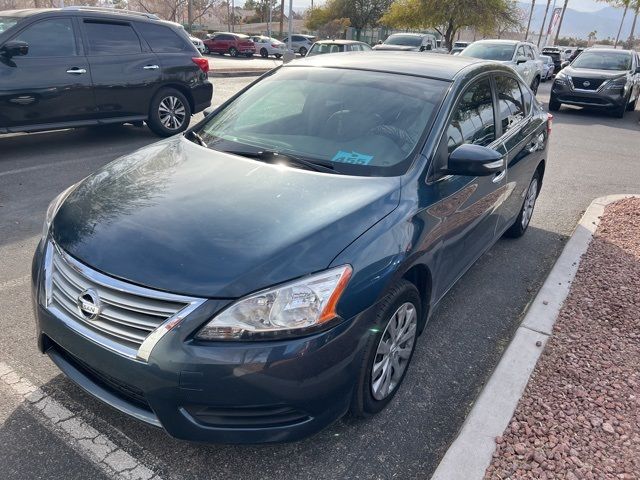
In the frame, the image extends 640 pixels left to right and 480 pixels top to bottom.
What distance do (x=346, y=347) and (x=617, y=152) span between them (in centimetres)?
1014

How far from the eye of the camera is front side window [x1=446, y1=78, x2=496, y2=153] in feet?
10.8

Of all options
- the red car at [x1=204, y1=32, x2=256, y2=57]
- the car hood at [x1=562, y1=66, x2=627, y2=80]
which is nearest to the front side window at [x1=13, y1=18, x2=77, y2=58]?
the car hood at [x1=562, y1=66, x2=627, y2=80]

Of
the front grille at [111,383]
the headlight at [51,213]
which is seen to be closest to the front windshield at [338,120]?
the headlight at [51,213]

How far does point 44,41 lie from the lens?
695 centimetres

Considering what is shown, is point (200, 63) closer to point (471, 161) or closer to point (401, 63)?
point (401, 63)

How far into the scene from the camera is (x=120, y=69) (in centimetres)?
766

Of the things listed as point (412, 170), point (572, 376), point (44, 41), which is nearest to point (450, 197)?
point (412, 170)

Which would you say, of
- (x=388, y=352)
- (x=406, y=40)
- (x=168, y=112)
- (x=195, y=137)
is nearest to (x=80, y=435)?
(x=388, y=352)

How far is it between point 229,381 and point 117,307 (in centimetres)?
57

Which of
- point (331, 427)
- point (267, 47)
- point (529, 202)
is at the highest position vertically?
point (529, 202)

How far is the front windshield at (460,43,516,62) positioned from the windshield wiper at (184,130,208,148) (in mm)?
13548

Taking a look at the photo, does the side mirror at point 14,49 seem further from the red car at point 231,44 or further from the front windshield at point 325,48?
the red car at point 231,44

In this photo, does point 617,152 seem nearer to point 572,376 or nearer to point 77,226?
point 572,376

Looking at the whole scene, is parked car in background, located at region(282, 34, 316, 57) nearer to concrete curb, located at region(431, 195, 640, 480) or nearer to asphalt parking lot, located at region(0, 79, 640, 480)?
asphalt parking lot, located at region(0, 79, 640, 480)
